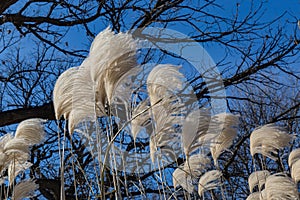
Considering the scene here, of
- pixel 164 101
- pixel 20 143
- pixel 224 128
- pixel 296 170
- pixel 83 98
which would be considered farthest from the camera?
pixel 296 170

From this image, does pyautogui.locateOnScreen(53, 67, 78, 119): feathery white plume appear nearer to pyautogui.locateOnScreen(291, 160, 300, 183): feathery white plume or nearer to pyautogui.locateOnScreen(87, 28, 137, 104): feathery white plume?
pyautogui.locateOnScreen(87, 28, 137, 104): feathery white plume

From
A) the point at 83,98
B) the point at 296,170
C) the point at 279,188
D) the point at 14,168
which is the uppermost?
the point at 83,98

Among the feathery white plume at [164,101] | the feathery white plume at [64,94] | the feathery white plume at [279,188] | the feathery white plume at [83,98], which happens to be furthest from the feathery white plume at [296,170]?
the feathery white plume at [64,94]

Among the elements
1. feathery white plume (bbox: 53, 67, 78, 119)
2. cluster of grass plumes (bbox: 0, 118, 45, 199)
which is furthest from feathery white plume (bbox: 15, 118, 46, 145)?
feathery white plume (bbox: 53, 67, 78, 119)

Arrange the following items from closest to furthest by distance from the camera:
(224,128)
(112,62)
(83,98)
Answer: (112,62) → (83,98) → (224,128)

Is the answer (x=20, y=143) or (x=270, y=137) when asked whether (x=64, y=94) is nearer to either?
(x=20, y=143)

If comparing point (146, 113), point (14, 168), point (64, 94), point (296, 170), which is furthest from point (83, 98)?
point (296, 170)

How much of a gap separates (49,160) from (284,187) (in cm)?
519

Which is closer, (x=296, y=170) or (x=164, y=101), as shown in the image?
(x=164, y=101)

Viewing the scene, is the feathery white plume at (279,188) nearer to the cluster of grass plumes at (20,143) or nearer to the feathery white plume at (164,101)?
the feathery white plume at (164,101)

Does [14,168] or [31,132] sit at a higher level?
[31,132]

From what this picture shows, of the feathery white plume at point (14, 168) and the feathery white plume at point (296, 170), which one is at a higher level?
the feathery white plume at point (14, 168)

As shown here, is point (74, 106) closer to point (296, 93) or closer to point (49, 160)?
point (49, 160)

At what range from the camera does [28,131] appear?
244 centimetres
